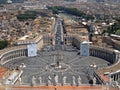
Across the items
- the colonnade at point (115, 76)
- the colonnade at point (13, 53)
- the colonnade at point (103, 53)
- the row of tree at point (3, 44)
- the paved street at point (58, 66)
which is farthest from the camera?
the row of tree at point (3, 44)

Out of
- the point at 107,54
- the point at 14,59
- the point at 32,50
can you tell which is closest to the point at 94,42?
the point at 107,54

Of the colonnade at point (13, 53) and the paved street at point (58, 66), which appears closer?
the paved street at point (58, 66)

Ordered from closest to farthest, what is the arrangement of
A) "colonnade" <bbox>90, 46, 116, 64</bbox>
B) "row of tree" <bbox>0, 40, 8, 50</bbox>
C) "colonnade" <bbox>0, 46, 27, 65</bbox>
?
"colonnade" <bbox>90, 46, 116, 64</bbox>, "colonnade" <bbox>0, 46, 27, 65</bbox>, "row of tree" <bbox>0, 40, 8, 50</bbox>

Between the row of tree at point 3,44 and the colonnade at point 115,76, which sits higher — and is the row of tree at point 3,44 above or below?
above

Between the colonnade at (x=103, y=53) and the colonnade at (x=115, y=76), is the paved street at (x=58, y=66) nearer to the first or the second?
the colonnade at (x=103, y=53)

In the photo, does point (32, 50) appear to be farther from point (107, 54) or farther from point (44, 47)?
point (107, 54)

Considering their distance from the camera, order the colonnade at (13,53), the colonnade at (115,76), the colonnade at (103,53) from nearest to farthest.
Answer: the colonnade at (115,76), the colonnade at (103,53), the colonnade at (13,53)

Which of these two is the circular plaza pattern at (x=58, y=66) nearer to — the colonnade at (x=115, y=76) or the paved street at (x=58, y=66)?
the paved street at (x=58, y=66)

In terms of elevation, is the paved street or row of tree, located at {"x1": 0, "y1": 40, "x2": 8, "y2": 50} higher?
row of tree, located at {"x1": 0, "y1": 40, "x2": 8, "y2": 50}

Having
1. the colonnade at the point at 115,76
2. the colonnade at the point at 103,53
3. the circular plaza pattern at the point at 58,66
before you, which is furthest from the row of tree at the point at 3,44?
the colonnade at the point at 115,76

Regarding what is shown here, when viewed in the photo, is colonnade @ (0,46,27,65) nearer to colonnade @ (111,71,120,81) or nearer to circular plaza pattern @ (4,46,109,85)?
circular plaza pattern @ (4,46,109,85)

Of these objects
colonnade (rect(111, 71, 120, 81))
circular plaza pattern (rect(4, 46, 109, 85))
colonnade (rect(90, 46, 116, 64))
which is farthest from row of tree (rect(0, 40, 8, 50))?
colonnade (rect(111, 71, 120, 81))
